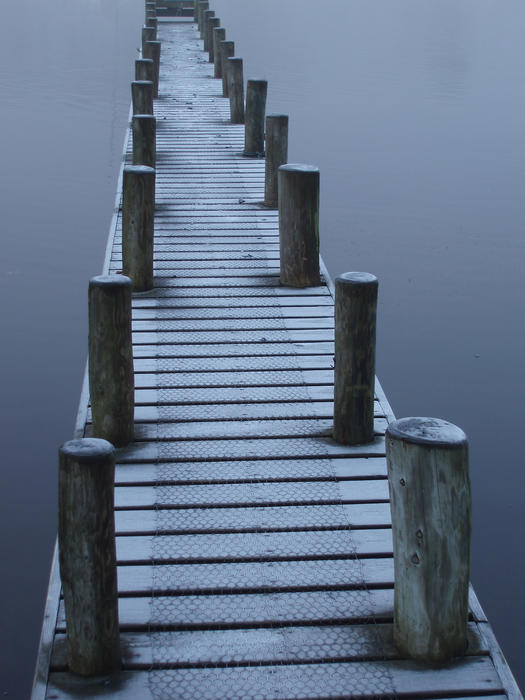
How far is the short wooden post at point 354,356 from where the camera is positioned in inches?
164

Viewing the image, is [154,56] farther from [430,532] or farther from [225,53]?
[430,532]

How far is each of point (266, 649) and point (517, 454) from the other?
438 cm

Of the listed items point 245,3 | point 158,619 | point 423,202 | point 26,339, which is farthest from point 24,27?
point 158,619

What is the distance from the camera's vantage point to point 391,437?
2941 millimetres

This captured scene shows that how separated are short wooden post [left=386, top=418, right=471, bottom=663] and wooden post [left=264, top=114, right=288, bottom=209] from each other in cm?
543

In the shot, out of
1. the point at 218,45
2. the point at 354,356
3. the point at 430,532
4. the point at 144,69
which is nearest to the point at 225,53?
the point at 218,45

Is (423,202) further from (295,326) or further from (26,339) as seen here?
(295,326)

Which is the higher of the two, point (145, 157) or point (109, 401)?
point (145, 157)

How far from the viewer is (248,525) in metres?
3.75

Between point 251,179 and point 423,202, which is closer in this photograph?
point 251,179

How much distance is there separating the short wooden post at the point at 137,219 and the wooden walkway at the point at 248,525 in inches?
10.4

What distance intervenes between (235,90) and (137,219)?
235 inches

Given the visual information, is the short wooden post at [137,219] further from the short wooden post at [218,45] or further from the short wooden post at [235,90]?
the short wooden post at [218,45]

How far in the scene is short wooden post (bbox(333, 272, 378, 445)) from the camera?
418cm
